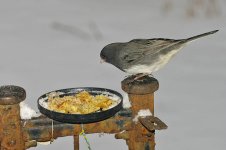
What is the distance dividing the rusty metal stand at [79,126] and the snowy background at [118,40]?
1647mm

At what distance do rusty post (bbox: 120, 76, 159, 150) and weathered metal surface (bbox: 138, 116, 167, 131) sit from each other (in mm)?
59

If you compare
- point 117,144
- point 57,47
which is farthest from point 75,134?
point 57,47

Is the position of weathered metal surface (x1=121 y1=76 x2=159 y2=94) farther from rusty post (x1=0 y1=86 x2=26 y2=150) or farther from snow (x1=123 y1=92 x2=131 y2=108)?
rusty post (x1=0 y1=86 x2=26 y2=150)

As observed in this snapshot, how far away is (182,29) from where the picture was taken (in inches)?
282

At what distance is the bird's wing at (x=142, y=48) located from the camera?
10.5ft

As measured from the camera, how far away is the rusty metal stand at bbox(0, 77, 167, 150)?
246 centimetres

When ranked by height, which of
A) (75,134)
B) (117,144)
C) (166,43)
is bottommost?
(117,144)

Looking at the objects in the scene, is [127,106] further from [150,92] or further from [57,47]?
[57,47]

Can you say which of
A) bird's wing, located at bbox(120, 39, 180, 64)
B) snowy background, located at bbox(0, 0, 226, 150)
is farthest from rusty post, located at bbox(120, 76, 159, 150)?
snowy background, located at bbox(0, 0, 226, 150)

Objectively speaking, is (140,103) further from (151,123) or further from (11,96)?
(11,96)

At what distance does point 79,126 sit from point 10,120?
11.8 inches

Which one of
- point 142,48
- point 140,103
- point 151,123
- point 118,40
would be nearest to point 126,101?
point 140,103

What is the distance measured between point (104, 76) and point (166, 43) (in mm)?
2459

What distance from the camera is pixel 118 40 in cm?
670
